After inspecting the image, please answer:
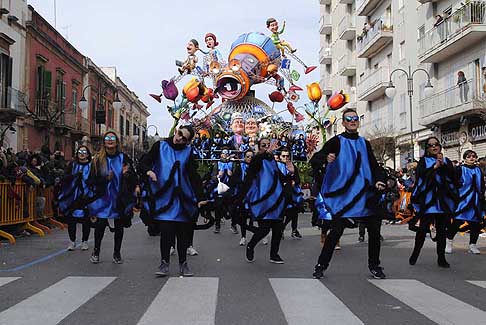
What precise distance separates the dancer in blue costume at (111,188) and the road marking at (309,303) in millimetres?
2593

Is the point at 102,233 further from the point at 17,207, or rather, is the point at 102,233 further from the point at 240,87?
the point at 240,87

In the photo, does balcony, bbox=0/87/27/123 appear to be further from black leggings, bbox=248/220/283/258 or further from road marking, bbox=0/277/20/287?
road marking, bbox=0/277/20/287

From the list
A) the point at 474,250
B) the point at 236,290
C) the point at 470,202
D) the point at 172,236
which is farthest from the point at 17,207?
the point at 474,250

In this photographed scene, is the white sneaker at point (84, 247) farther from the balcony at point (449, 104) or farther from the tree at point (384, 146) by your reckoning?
the tree at point (384, 146)

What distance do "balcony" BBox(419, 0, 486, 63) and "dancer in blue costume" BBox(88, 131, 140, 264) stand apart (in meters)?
Result: 19.4

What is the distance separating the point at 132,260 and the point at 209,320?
396 cm

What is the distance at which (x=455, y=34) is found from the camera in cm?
2527

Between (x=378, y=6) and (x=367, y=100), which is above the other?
(x=378, y=6)

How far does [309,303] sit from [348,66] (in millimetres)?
41434

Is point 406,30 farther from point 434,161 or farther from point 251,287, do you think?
point 251,287

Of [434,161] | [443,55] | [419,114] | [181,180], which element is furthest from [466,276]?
[419,114]

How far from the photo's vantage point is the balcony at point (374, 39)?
35.9 metres

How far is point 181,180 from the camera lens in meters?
7.47

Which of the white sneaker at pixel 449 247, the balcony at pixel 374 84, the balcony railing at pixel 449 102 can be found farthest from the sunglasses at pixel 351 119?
the balcony at pixel 374 84
